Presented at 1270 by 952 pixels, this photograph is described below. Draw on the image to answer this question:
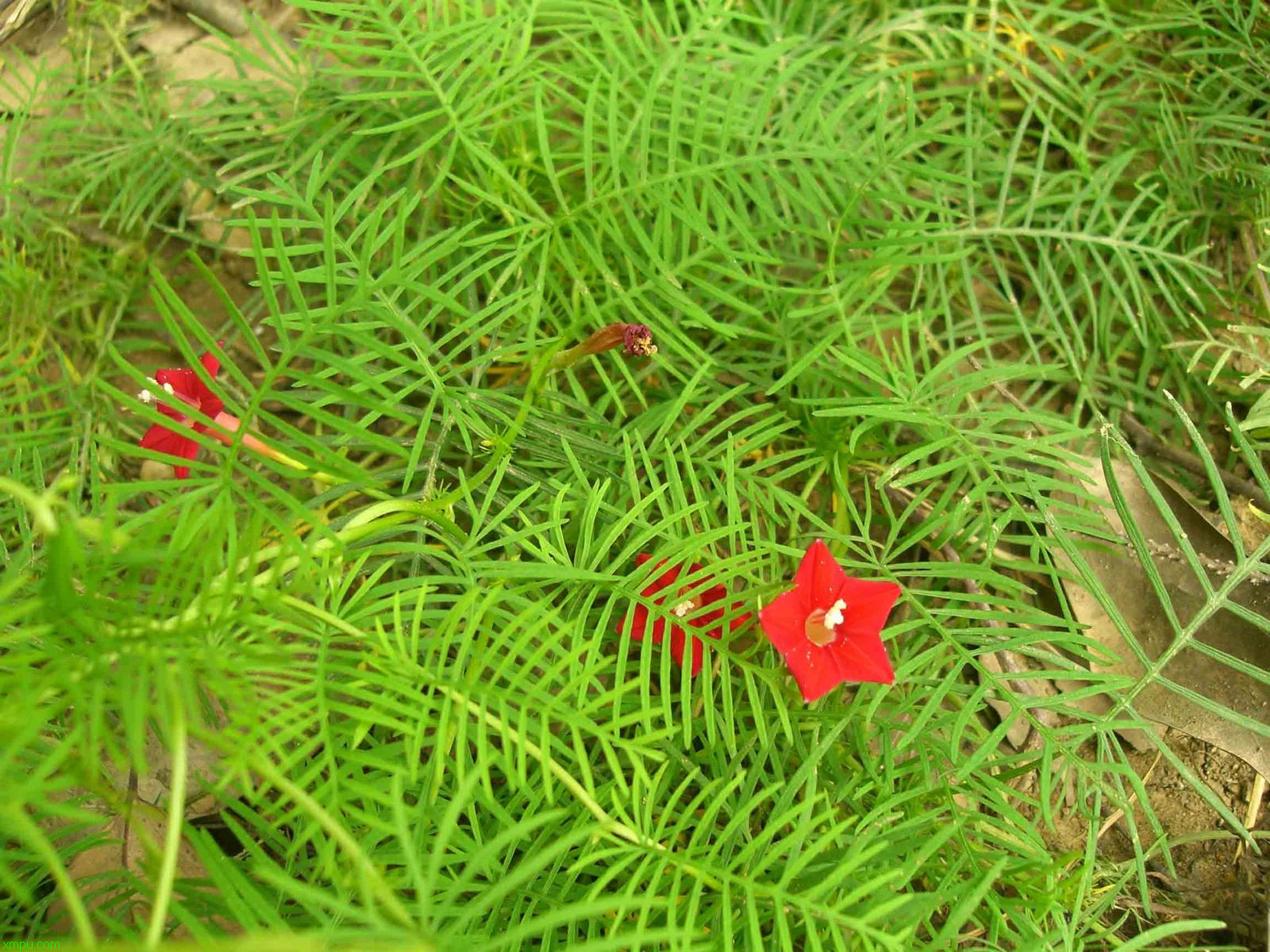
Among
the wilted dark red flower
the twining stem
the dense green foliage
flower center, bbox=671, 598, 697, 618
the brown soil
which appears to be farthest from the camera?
the brown soil

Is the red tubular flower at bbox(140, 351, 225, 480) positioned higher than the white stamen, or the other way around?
the red tubular flower at bbox(140, 351, 225, 480)

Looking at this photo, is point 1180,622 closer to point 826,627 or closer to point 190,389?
point 826,627

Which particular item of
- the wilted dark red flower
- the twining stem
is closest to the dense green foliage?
the twining stem

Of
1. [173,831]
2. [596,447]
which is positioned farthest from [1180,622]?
[173,831]

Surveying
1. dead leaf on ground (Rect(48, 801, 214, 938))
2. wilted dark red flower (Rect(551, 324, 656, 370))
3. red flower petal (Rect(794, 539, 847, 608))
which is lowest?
dead leaf on ground (Rect(48, 801, 214, 938))

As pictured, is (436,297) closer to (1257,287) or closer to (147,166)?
(147,166)

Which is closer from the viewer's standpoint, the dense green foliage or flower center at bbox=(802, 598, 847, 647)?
the dense green foliage

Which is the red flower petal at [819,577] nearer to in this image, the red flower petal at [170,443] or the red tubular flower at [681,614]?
the red tubular flower at [681,614]

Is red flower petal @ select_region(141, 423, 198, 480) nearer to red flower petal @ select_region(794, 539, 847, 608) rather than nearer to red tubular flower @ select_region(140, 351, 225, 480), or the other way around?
red tubular flower @ select_region(140, 351, 225, 480)

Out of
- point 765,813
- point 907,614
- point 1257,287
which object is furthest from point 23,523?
point 1257,287

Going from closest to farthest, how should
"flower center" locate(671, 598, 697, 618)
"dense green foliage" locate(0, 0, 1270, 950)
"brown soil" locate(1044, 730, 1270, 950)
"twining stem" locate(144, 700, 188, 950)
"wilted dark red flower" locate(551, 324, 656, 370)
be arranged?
"twining stem" locate(144, 700, 188, 950) → "dense green foliage" locate(0, 0, 1270, 950) → "wilted dark red flower" locate(551, 324, 656, 370) → "flower center" locate(671, 598, 697, 618) → "brown soil" locate(1044, 730, 1270, 950)
